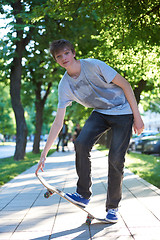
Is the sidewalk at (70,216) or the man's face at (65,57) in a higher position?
the man's face at (65,57)

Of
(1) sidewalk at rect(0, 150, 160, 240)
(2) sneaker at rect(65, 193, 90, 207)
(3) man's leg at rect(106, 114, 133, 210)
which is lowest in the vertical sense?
(1) sidewalk at rect(0, 150, 160, 240)

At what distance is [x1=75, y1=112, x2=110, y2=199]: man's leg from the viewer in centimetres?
391

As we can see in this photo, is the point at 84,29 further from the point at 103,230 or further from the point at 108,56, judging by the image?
the point at 103,230

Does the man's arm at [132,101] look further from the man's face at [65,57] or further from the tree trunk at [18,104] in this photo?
the tree trunk at [18,104]

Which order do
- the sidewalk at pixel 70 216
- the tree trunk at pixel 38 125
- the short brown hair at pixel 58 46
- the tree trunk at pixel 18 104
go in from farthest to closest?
the tree trunk at pixel 38 125, the tree trunk at pixel 18 104, the short brown hair at pixel 58 46, the sidewalk at pixel 70 216

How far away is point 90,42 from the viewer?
16609 mm

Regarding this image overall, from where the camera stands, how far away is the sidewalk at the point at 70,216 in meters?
3.71

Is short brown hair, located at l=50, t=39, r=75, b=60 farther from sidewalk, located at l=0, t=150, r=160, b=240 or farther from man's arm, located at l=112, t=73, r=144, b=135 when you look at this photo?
sidewalk, located at l=0, t=150, r=160, b=240

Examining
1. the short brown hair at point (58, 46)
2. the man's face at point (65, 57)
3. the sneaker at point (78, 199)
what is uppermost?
the short brown hair at point (58, 46)

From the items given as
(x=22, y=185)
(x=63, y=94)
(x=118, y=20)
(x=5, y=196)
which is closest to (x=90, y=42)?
(x=118, y=20)

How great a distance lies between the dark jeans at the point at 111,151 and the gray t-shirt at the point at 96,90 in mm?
Answer: 120

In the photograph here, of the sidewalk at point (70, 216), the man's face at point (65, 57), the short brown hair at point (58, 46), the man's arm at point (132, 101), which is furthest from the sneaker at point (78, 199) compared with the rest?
the short brown hair at point (58, 46)

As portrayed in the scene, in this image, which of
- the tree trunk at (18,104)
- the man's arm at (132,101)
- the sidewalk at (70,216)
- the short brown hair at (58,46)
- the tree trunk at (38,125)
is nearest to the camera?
the sidewalk at (70,216)

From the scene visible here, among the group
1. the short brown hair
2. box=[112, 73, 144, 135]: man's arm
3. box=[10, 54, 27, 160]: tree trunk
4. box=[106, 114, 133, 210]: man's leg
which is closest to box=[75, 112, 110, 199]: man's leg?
box=[106, 114, 133, 210]: man's leg
